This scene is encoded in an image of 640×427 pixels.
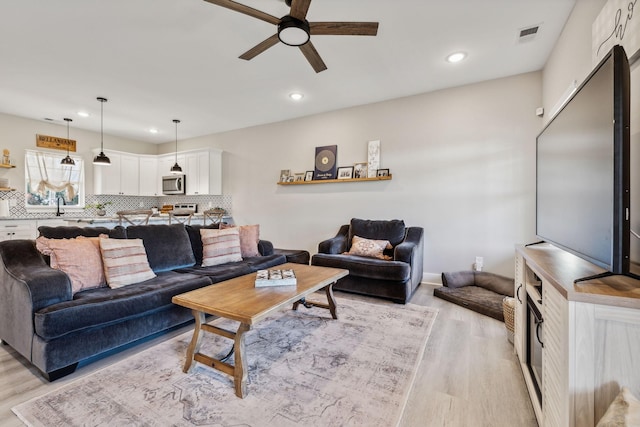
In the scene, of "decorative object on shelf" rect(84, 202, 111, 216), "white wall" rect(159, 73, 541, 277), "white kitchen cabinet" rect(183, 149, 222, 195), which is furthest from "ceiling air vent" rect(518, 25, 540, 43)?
"decorative object on shelf" rect(84, 202, 111, 216)

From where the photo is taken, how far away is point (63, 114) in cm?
468

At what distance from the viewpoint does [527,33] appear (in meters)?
2.57

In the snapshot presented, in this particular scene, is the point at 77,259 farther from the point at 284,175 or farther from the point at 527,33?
the point at 527,33

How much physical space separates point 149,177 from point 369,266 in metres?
5.67

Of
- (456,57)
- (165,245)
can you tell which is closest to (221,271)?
(165,245)

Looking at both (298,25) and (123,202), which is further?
(123,202)

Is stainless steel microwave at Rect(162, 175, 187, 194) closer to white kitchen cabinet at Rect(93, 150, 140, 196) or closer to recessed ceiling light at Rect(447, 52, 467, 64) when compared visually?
white kitchen cabinet at Rect(93, 150, 140, 196)

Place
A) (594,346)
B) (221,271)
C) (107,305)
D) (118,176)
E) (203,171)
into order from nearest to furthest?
(594,346), (107,305), (221,271), (203,171), (118,176)

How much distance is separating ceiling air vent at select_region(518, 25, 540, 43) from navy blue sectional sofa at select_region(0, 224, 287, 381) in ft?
12.1

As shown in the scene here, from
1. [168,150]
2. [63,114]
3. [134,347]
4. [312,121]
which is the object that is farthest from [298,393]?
[168,150]

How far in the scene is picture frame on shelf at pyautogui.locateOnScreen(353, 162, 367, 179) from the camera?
430cm

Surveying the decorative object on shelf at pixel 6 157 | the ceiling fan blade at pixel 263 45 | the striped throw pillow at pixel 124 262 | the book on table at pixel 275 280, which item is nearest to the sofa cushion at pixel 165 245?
the striped throw pillow at pixel 124 262

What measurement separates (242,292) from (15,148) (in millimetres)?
5680

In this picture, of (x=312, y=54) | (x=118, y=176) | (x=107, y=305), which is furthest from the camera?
(x=118, y=176)
